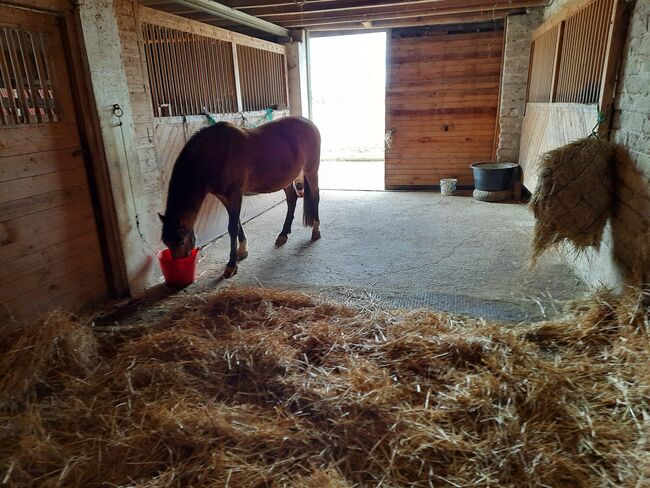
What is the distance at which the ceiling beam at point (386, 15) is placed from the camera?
509cm

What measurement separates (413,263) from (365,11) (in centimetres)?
352

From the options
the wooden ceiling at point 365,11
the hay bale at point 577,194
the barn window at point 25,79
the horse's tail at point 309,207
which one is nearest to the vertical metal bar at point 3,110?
the barn window at point 25,79

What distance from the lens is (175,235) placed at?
9.85 feet

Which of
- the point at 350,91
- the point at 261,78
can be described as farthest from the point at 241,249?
the point at 350,91

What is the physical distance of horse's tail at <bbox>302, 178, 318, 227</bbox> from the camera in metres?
4.37

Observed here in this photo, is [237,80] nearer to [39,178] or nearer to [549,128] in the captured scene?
[39,178]

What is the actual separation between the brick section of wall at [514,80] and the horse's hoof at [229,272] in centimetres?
433

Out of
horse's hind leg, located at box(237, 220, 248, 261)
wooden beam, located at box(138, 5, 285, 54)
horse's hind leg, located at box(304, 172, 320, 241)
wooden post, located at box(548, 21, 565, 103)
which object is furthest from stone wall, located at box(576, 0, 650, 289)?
wooden beam, located at box(138, 5, 285, 54)

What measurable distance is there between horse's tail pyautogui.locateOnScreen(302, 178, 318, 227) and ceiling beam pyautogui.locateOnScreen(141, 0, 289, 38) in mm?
1925

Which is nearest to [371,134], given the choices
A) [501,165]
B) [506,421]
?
[501,165]

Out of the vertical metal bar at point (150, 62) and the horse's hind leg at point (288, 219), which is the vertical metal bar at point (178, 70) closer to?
the vertical metal bar at point (150, 62)

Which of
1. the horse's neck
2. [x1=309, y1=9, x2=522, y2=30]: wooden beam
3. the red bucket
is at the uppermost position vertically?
[x1=309, y1=9, x2=522, y2=30]: wooden beam

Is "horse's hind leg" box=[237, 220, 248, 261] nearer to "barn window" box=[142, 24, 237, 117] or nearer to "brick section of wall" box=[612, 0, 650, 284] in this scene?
"barn window" box=[142, 24, 237, 117]

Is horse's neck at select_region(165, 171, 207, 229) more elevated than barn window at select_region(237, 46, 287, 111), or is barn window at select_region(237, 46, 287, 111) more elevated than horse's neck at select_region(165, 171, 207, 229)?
barn window at select_region(237, 46, 287, 111)
